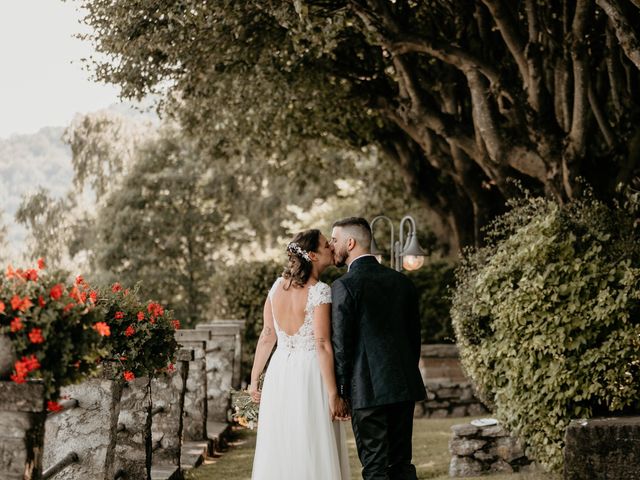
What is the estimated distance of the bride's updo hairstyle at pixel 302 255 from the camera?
618 centimetres

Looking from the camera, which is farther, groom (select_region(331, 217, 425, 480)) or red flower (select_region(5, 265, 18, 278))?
groom (select_region(331, 217, 425, 480))

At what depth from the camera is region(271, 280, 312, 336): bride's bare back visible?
624 cm

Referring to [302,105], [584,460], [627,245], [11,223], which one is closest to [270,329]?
[584,460]

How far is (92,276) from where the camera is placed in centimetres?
3133

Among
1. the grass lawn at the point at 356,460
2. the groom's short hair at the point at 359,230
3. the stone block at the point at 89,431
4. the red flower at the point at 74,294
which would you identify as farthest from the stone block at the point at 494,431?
the red flower at the point at 74,294

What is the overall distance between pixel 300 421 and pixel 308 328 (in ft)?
2.12

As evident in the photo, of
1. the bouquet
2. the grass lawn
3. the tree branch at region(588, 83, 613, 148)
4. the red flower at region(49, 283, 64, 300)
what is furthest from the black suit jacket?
the tree branch at region(588, 83, 613, 148)

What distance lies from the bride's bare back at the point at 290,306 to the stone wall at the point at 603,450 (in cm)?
255

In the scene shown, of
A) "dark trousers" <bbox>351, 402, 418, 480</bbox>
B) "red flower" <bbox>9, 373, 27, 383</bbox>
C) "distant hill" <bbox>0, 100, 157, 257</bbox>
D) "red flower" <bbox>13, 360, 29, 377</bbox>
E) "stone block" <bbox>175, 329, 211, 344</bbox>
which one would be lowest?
"dark trousers" <bbox>351, 402, 418, 480</bbox>

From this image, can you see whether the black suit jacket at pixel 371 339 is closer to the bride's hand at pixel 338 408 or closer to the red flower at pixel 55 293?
the bride's hand at pixel 338 408

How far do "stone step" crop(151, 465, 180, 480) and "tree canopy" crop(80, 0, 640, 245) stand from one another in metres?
5.35

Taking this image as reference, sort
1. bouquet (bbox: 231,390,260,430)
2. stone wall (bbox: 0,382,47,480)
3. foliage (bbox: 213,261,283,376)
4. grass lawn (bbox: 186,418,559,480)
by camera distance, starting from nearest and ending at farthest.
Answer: stone wall (bbox: 0,382,47,480), bouquet (bbox: 231,390,260,430), grass lawn (bbox: 186,418,559,480), foliage (bbox: 213,261,283,376)

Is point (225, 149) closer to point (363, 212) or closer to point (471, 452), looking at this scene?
point (363, 212)

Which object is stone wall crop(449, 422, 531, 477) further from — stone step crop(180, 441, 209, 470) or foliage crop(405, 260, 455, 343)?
foliage crop(405, 260, 455, 343)
